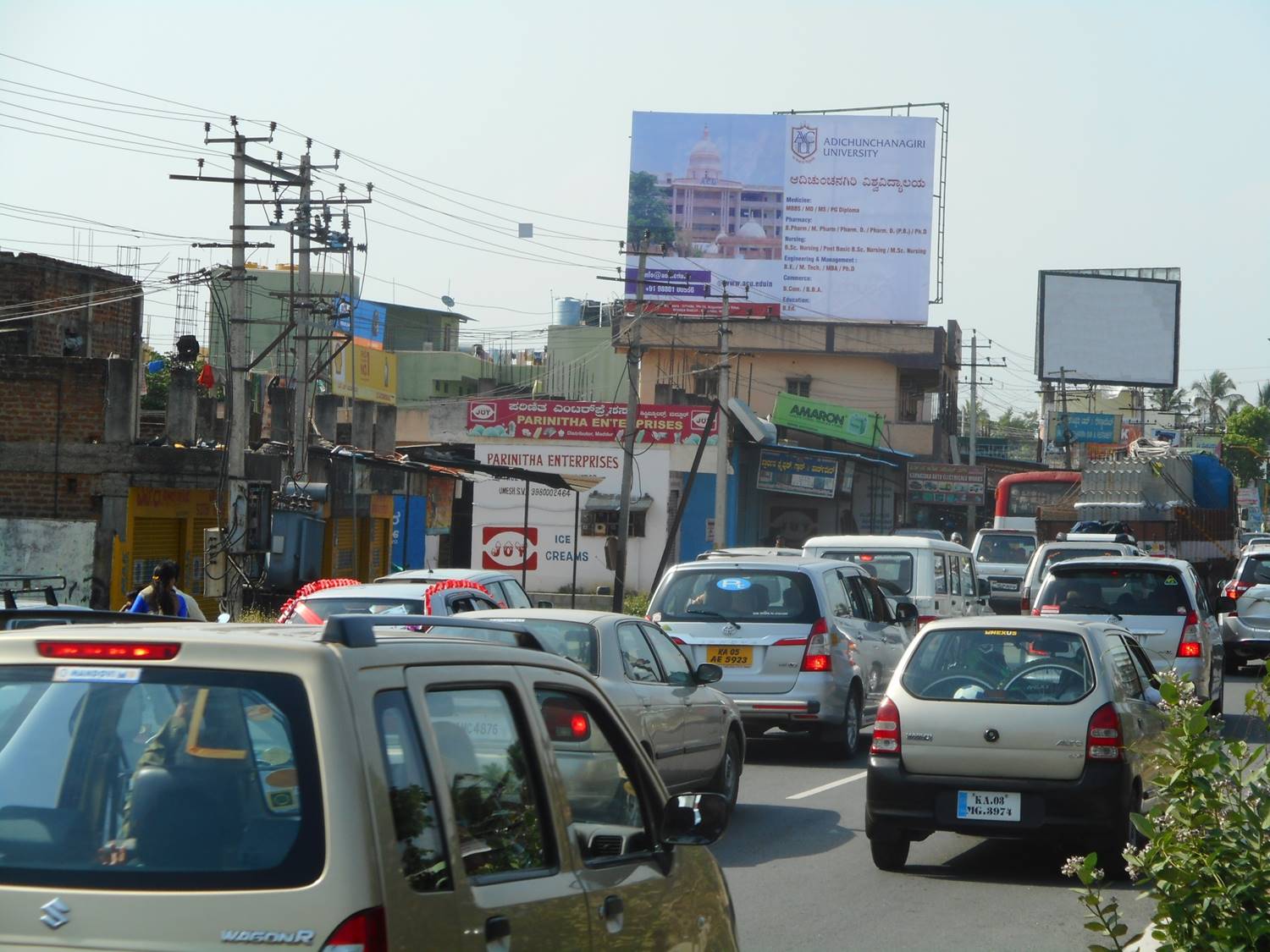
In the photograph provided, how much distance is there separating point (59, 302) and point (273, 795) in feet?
123

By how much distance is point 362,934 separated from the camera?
304 cm

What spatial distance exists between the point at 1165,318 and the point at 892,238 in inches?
490

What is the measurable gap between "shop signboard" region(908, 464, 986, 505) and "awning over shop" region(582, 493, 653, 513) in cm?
1510

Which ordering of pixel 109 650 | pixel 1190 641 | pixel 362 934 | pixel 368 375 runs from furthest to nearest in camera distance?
1. pixel 368 375
2. pixel 1190 641
3. pixel 109 650
4. pixel 362 934

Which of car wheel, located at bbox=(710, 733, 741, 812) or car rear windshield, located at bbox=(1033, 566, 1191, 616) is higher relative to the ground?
car rear windshield, located at bbox=(1033, 566, 1191, 616)

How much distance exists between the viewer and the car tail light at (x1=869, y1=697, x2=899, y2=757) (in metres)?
9.45

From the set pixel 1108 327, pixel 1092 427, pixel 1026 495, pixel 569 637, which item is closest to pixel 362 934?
pixel 569 637

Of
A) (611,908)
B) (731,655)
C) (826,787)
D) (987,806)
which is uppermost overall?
(611,908)

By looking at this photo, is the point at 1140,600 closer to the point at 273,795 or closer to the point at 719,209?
the point at 273,795

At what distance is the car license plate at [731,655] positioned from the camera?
14461 millimetres

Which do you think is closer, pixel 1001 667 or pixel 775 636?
pixel 1001 667

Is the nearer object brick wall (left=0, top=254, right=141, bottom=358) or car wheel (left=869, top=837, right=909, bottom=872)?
car wheel (left=869, top=837, right=909, bottom=872)

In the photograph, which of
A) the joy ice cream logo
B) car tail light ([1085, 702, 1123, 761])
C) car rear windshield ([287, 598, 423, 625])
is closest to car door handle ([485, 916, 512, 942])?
car tail light ([1085, 702, 1123, 761])

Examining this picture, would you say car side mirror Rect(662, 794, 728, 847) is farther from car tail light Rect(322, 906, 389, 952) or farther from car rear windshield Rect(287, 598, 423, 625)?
car rear windshield Rect(287, 598, 423, 625)
